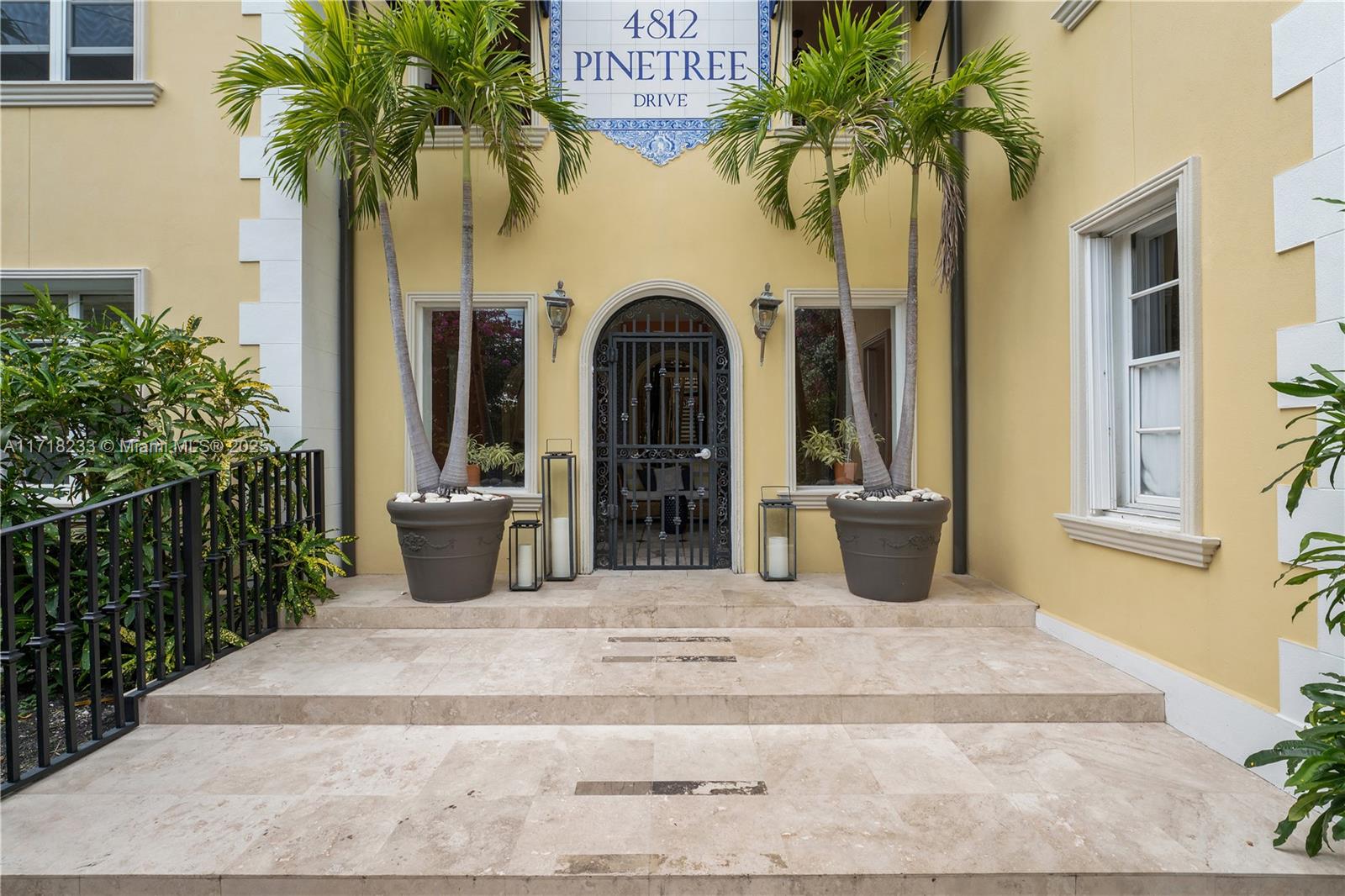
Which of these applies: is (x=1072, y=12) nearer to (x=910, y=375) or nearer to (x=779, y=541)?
(x=910, y=375)

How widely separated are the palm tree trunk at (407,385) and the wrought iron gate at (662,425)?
1255 millimetres

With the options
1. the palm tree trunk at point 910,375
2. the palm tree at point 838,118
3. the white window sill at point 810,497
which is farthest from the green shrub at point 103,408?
the palm tree trunk at point 910,375

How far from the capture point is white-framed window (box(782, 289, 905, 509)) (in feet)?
15.9

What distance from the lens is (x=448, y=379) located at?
496 centimetres

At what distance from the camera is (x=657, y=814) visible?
211cm

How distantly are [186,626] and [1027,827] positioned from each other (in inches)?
148

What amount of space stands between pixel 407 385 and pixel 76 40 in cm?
340

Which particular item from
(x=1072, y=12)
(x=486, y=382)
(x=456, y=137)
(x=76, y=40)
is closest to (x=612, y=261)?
(x=486, y=382)

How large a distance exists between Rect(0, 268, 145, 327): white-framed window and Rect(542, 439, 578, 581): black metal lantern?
2913 mm

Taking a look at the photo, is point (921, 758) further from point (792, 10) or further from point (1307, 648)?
point (792, 10)

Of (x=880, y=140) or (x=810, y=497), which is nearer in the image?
(x=880, y=140)

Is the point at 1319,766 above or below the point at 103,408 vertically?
below

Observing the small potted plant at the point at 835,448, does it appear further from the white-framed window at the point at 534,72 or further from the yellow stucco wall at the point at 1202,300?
the white-framed window at the point at 534,72

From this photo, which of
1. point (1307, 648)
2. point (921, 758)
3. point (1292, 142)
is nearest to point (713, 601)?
point (921, 758)
